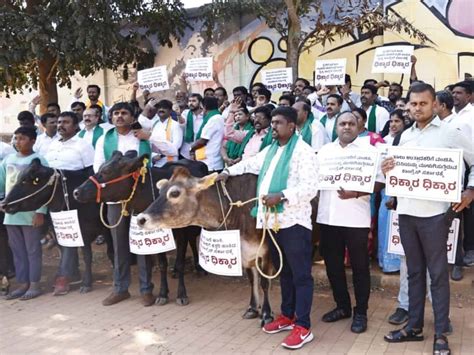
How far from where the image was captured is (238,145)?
7.07 metres

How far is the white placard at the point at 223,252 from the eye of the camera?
16.1ft

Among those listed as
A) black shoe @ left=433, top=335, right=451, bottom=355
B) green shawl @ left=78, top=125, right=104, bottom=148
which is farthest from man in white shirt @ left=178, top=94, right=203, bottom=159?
black shoe @ left=433, top=335, right=451, bottom=355

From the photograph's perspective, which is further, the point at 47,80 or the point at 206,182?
the point at 47,80

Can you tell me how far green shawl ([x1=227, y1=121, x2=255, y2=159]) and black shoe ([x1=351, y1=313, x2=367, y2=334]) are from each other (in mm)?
2711

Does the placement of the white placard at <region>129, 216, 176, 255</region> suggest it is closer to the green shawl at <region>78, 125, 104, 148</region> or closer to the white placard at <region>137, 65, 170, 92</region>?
the green shawl at <region>78, 125, 104, 148</region>

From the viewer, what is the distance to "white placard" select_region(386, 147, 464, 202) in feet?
13.2

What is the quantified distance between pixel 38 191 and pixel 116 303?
1.61 m

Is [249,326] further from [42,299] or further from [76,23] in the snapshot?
[76,23]

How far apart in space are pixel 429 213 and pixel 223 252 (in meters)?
1.92

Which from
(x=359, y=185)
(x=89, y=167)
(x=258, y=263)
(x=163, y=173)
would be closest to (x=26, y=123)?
(x=89, y=167)

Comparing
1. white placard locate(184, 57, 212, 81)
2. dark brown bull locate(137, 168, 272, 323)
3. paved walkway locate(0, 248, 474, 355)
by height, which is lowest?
paved walkway locate(0, 248, 474, 355)

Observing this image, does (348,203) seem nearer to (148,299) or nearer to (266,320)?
(266,320)

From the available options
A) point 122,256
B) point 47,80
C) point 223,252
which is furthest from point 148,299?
point 47,80

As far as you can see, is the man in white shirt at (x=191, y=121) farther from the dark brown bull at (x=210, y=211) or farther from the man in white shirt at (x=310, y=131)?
the dark brown bull at (x=210, y=211)
